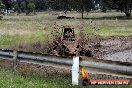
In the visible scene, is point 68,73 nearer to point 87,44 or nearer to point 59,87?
point 59,87

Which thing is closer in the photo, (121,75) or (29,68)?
(121,75)

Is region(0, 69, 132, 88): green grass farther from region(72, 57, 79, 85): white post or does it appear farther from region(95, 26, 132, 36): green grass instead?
region(95, 26, 132, 36): green grass

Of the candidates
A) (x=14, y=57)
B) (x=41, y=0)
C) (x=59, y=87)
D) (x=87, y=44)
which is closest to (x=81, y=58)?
(x=59, y=87)

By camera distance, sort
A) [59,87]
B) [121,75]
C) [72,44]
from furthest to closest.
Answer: [72,44]
[59,87]
[121,75]

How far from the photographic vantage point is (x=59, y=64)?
34.3ft

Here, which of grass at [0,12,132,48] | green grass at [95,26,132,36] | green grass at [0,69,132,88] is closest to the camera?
green grass at [0,69,132,88]

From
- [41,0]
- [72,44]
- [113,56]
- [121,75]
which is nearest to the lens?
[121,75]

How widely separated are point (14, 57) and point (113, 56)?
711 cm

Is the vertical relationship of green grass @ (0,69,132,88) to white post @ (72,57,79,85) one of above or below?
below

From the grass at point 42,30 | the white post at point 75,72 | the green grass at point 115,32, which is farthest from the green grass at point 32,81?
the green grass at point 115,32

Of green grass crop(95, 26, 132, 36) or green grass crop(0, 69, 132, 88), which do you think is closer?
green grass crop(0, 69, 132, 88)

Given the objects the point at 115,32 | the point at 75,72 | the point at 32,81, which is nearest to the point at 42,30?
the point at 115,32

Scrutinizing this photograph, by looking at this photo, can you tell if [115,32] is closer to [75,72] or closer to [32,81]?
[32,81]

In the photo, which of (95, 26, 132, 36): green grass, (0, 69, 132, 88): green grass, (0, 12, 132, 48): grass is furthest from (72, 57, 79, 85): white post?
(95, 26, 132, 36): green grass
